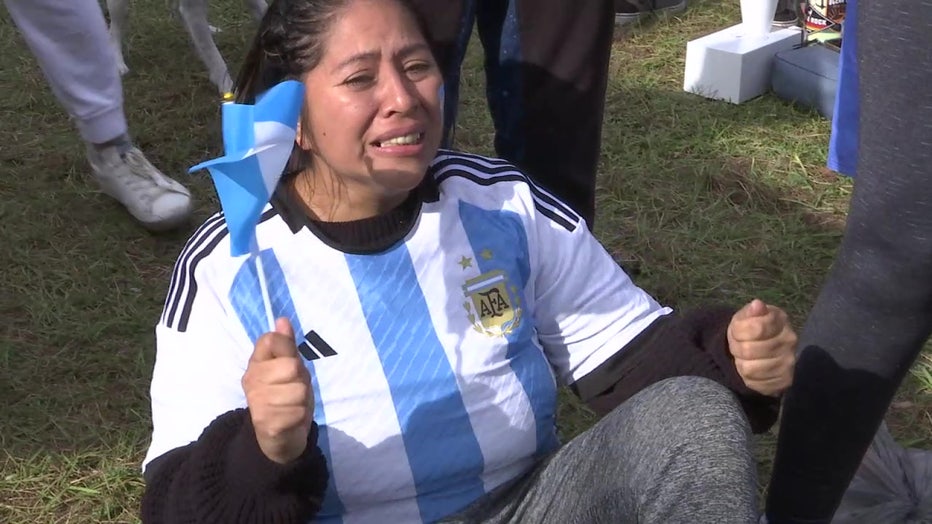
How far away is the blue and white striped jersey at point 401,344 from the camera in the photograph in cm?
129

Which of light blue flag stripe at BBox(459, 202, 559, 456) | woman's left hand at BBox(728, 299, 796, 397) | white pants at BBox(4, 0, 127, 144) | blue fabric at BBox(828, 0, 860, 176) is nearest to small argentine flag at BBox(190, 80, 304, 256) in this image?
light blue flag stripe at BBox(459, 202, 559, 456)

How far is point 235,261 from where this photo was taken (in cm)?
130

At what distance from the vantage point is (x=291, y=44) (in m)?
1.35

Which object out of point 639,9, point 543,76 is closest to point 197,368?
point 543,76

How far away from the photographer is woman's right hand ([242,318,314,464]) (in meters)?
1.09

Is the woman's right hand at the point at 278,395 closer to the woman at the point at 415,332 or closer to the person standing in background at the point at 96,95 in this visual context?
the woman at the point at 415,332

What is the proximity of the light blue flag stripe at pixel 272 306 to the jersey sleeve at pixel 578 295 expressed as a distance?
311 millimetres

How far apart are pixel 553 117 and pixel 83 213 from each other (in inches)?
62.5

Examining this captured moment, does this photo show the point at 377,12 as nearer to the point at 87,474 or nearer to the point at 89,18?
the point at 87,474

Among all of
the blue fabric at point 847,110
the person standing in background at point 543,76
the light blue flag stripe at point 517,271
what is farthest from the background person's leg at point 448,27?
the blue fabric at point 847,110

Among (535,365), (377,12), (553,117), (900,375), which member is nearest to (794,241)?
(553,117)

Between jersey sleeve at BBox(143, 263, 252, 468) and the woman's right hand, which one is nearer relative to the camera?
the woman's right hand

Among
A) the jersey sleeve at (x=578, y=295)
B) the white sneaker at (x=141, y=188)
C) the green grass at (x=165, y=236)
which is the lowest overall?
the green grass at (x=165, y=236)

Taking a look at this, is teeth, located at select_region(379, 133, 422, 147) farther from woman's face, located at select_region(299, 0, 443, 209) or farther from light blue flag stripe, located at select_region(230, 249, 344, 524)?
light blue flag stripe, located at select_region(230, 249, 344, 524)
